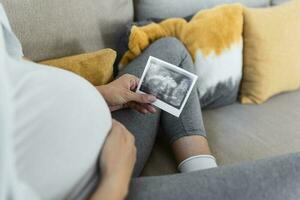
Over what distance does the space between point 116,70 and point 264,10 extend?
2.06 feet

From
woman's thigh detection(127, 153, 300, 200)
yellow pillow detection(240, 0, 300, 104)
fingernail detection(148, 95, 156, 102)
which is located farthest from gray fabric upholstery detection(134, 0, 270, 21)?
woman's thigh detection(127, 153, 300, 200)

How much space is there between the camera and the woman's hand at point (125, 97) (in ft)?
3.72

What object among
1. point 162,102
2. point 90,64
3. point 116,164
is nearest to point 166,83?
point 162,102

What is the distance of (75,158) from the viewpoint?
28.2 inches

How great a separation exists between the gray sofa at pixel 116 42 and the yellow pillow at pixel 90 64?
0.10 m

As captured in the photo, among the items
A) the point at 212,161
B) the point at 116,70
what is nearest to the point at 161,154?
the point at 212,161

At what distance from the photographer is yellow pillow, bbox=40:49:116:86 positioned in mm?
1199

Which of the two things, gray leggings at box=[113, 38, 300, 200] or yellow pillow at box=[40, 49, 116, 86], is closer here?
gray leggings at box=[113, 38, 300, 200]

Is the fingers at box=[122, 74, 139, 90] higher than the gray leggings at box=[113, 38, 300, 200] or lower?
lower

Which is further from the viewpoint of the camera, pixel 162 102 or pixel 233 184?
pixel 162 102

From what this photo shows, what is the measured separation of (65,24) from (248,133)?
0.73 m

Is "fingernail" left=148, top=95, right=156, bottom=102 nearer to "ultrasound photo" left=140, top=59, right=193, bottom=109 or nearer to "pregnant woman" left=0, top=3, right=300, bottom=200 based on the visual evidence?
"ultrasound photo" left=140, top=59, right=193, bottom=109

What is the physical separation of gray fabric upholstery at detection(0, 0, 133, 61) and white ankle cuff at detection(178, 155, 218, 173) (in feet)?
1.72

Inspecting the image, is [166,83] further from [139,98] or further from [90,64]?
[90,64]
